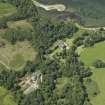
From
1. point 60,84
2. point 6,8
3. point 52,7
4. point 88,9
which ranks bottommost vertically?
point 60,84

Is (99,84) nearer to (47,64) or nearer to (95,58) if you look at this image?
(95,58)

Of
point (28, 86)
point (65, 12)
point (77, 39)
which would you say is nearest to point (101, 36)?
point (77, 39)

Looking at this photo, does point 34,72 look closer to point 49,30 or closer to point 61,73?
point 61,73

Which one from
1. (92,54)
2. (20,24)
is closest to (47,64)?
(92,54)

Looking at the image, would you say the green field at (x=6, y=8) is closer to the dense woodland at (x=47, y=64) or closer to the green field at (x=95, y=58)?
the dense woodland at (x=47, y=64)

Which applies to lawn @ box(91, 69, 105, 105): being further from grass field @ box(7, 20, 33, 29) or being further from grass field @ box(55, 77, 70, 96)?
grass field @ box(7, 20, 33, 29)

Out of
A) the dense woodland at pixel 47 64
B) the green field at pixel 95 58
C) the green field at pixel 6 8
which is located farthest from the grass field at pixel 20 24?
the green field at pixel 95 58

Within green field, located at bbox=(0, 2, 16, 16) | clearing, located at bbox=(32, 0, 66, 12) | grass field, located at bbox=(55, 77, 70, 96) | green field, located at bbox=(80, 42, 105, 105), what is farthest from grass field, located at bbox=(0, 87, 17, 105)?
clearing, located at bbox=(32, 0, 66, 12)

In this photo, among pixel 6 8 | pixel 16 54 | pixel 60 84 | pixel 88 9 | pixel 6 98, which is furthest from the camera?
pixel 88 9
